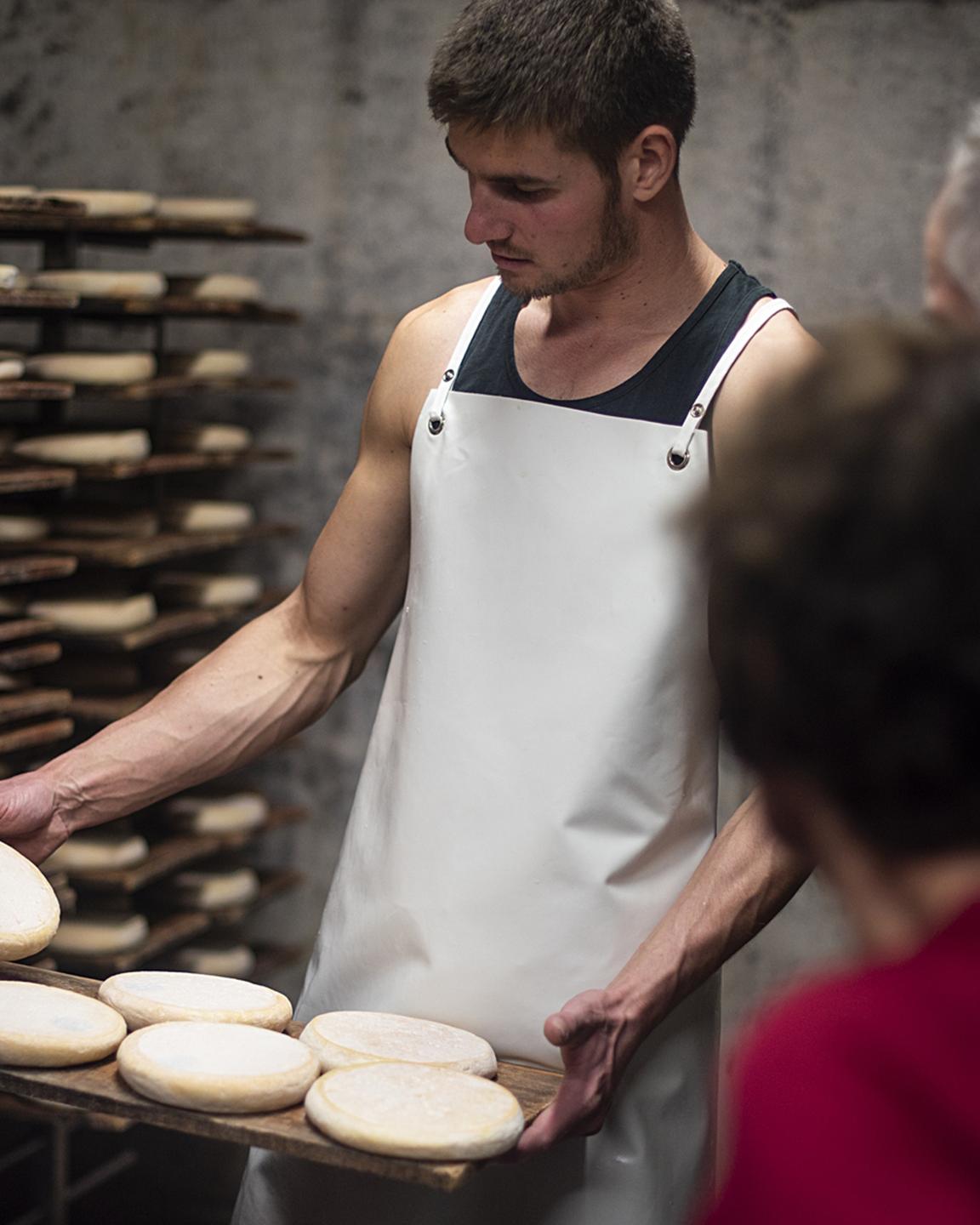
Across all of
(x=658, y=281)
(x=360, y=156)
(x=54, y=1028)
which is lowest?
(x=54, y=1028)

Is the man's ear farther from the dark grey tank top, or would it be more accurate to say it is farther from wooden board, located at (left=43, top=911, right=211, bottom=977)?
wooden board, located at (left=43, top=911, right=211, bottom=977)

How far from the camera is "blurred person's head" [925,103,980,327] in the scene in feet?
3.68

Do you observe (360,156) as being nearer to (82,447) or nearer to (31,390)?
(82,447)

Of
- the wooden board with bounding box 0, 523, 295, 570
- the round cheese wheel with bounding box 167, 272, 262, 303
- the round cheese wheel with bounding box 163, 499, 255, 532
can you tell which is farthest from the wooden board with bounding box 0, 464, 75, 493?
the round cheese wheel with bounding box 167, 272, 262, 303

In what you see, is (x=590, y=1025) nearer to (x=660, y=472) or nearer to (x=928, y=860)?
(x=660, y=472)

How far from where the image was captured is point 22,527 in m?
2.73

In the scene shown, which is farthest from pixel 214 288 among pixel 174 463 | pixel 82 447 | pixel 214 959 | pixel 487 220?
pixel 487 220

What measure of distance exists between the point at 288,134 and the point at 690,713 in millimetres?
2245

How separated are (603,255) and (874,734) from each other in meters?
1.08

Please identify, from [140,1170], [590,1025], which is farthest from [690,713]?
[140,1170]

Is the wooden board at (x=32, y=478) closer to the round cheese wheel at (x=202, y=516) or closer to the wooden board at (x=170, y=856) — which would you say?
the round cheese wheel at (x=202, y=516)

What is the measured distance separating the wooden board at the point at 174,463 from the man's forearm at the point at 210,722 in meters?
0.96

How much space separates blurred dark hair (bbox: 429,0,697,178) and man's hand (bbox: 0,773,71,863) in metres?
0.88

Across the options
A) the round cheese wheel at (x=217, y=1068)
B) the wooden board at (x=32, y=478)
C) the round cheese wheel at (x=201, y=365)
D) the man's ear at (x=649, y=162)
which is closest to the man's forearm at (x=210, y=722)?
the round cheese wheel at (x=217, y=1068)
